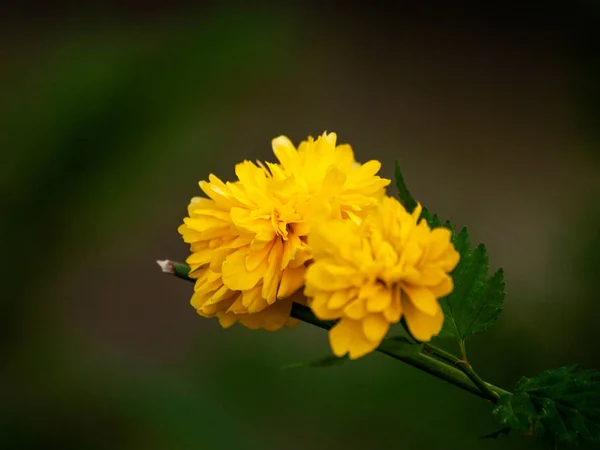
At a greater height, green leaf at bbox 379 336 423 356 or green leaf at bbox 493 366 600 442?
green leaf at bbox 379 336 423 356

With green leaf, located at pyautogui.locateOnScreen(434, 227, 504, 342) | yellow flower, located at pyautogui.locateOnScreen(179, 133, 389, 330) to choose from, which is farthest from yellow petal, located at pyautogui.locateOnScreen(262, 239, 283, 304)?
green leaf, located at pyautogui.locateOnScreen(434, 227, 504, 342)

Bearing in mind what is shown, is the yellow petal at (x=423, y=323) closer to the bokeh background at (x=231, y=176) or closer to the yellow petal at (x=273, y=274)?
the yellow petal at (x=273, y=274)

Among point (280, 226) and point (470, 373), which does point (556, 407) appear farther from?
point (280, 226)

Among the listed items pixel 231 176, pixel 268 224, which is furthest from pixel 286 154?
pixel 231 176

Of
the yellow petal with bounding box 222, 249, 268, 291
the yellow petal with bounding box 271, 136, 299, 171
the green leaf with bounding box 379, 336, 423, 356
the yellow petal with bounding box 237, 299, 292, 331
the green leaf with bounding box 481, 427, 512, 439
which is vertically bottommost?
the green leaf with bounding box 481, 427, 512, 439

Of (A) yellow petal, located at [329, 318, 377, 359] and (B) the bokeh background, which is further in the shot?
(B) the bokeh background

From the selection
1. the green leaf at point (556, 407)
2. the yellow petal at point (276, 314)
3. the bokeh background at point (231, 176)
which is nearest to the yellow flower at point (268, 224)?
the yellow petal at point (276, 314)

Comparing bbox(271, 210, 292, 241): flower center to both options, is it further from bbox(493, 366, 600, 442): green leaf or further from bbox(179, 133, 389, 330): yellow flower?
bbox(493, 366, 600, 442): green leaf

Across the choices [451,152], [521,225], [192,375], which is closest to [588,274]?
[192,375]
